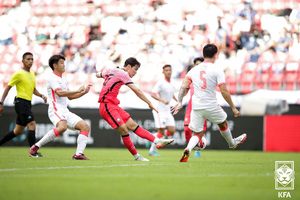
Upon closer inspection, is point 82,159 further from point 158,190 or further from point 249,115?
point 249,115

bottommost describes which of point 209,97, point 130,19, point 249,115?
point 249,115

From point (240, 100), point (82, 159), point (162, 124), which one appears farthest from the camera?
point (240, 100)

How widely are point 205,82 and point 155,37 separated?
13149 mm

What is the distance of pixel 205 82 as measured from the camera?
8.12 m

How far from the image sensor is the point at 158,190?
182 inches

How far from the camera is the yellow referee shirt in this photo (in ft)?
33.3

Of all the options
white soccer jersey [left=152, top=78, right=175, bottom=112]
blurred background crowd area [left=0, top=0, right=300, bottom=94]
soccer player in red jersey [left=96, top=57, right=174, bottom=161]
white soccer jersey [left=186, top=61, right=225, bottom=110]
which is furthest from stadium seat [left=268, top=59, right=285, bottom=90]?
soccer player in red jersey [left=96, top=57, right=174, bottom=161]

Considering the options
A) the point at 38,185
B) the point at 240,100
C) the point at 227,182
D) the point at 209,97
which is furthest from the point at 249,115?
the point at 38,185

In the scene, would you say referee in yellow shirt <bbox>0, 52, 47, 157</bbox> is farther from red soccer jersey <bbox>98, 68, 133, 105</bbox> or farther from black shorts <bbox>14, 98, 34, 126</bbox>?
red soccer jersey <bbox>98, 68, 133, 105</bbox>

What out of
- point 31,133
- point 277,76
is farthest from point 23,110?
point 277,76

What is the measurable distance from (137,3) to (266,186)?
17.9 meters

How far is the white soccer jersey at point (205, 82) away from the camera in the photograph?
8.05 m

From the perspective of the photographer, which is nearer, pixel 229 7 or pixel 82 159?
pixel 82 159

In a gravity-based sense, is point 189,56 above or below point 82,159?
above
